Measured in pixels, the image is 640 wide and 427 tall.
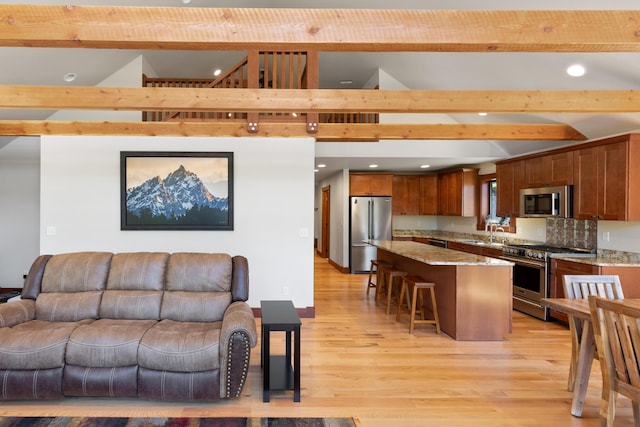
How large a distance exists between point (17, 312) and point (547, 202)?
240 inches

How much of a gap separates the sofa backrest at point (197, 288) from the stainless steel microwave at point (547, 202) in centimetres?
439

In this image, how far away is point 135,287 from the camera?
11.6 feet

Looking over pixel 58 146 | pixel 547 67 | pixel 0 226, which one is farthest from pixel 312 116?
pixel 0 226

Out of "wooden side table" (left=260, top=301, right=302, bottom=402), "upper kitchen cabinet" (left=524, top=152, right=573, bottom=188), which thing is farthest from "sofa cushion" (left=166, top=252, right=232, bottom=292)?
"upper kitchen cabinet" (left=524, top=152, right=573, bottom=188)

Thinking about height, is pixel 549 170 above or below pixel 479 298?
above

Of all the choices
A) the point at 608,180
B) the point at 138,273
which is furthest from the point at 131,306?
the point at 608,180

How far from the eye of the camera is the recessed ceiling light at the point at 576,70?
418 centimetres

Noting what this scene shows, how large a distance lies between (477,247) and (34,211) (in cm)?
737

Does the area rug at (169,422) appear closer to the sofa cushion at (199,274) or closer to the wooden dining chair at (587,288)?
the sofa cushion at (199,274)

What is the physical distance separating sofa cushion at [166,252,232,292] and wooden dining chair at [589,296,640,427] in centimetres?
269

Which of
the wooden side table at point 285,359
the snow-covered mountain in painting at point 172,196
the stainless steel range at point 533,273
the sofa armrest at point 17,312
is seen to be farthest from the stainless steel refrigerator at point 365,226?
the sofa armrest at point 17,312

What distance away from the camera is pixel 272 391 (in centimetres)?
305

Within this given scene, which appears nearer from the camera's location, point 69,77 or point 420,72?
point 69,77

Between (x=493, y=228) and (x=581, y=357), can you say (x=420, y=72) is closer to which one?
(x=493, y=228)
